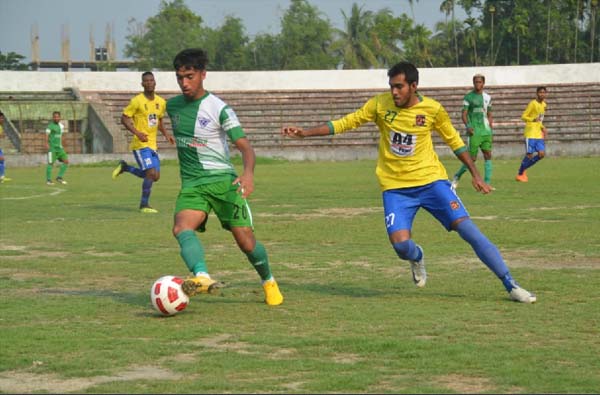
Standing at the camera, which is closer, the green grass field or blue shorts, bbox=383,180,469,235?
the green grass field

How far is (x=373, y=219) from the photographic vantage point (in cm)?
1703

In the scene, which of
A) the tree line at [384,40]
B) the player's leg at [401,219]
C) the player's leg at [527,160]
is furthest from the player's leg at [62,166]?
the tree line at [384,40]

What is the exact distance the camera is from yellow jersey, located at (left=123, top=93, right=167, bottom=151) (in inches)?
734

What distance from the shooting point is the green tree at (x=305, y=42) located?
82688 millimetres

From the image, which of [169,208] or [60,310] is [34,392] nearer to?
[60,310]

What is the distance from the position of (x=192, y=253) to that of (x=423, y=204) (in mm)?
2199

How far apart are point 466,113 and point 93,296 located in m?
14.5

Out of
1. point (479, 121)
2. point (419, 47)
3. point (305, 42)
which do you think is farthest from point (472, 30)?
point (479, 121)

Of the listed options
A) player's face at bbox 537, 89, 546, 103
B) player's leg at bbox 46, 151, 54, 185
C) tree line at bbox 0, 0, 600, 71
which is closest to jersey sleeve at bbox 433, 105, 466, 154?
player's face at bbox 537, 89, 546, 103

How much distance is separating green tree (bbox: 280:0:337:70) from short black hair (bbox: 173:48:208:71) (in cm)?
7276

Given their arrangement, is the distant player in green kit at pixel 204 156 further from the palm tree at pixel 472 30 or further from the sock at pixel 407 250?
the palm tree at pixel 472 30

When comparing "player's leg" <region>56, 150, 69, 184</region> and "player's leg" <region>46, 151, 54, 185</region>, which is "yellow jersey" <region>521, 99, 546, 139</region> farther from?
"player's leg" <region>46, 151, 54, 185</region>

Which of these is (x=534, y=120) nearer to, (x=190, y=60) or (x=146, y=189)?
(x=146, y=189)

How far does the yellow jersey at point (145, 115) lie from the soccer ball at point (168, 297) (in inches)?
406
